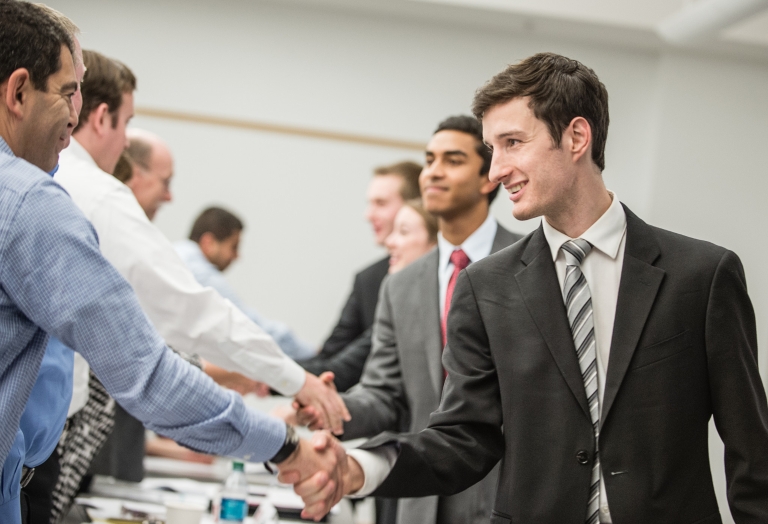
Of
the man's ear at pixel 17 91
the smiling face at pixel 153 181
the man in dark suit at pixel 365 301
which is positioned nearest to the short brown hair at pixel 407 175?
the man in dark suit at pixel 365 301

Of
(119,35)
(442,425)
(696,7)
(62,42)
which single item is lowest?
(442,425)

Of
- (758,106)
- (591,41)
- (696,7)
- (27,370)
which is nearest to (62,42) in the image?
(27,370)

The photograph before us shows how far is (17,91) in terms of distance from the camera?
1371 mm

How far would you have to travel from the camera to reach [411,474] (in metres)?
1.68

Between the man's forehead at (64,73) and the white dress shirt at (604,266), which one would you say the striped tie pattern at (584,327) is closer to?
the white dress shirt at (604,266)

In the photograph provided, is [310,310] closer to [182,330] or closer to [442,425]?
[182,330]

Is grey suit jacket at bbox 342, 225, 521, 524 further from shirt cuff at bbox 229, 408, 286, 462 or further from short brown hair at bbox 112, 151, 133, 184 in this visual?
short brown hair at bbox 112, 151, 133, 184

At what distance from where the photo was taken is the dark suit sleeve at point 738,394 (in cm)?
145

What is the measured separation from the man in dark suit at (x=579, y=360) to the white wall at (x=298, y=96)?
384 cm

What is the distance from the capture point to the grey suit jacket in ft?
7.66

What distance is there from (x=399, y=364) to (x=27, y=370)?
1.35 meters

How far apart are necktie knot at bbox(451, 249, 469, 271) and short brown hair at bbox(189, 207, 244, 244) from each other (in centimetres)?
320

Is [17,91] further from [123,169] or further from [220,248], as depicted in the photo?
[220,248]

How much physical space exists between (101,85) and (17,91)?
1110 millimetres
